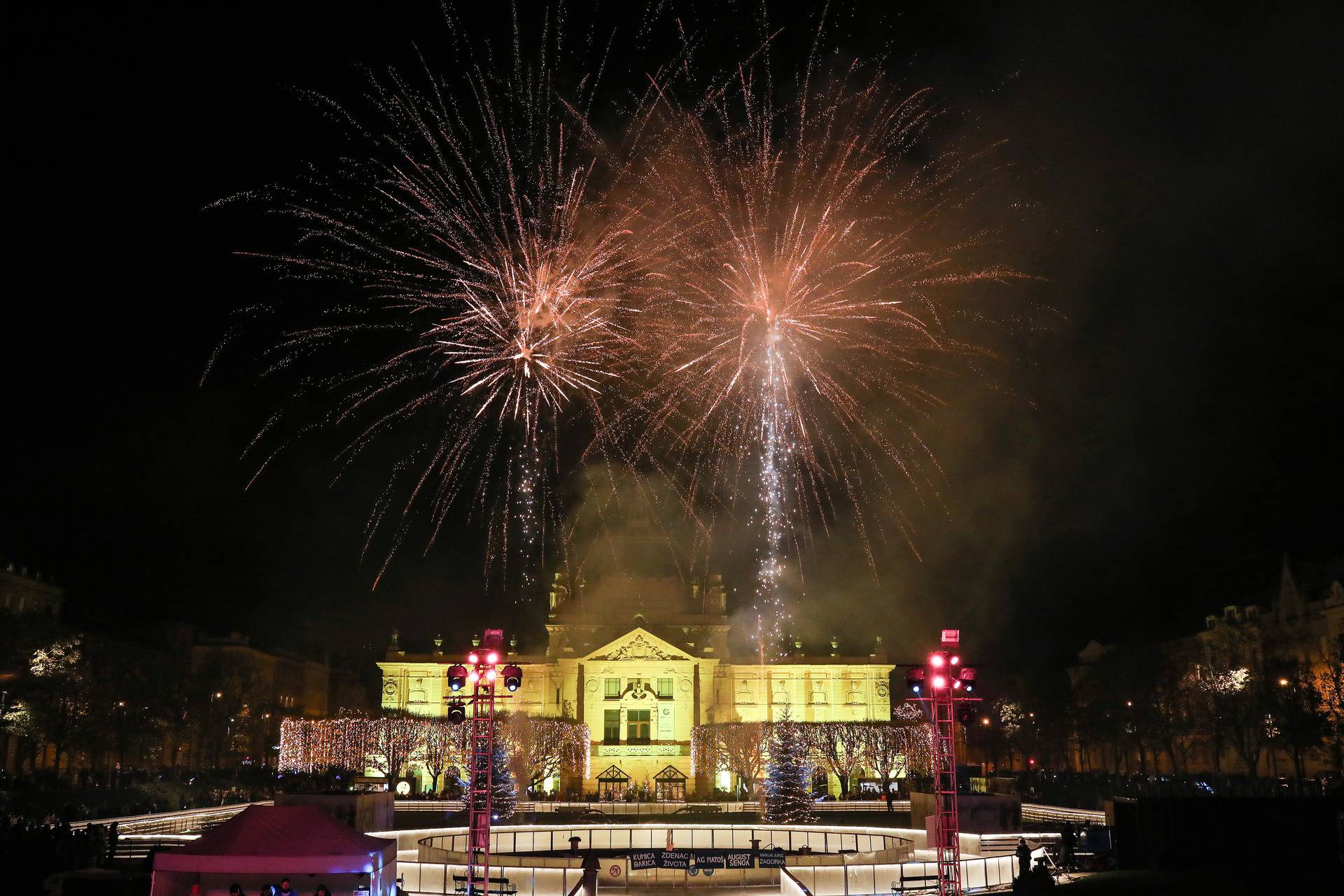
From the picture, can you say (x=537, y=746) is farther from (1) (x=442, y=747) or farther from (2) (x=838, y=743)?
(2) (x=838, y=743)

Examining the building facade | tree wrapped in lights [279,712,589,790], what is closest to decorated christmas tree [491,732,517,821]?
tree wrapped in lights [279,712,589,790]

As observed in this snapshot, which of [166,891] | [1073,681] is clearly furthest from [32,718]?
[1073,681]

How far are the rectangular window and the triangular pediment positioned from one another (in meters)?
4.36

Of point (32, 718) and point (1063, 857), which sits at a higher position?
point (32, 718)

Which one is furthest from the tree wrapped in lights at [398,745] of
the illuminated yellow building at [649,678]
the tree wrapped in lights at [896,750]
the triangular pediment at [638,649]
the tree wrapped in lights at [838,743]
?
the triangular pediment at [638,649]

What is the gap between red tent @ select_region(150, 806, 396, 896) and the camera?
20.4 meters

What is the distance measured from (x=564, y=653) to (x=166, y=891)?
7726 cm

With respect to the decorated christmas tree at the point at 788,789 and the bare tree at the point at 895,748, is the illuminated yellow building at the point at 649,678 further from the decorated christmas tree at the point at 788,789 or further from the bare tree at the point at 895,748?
the decorated christmas tree at the point at 788,789

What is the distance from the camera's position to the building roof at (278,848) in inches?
805

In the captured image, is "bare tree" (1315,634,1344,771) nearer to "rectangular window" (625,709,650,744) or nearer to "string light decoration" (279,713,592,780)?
"string light decoration" (279,713,592,780)

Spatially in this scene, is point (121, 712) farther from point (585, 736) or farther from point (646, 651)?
point (646, 651)

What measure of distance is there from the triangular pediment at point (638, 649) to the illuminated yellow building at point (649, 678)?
8cm

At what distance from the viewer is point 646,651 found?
90.8 meters

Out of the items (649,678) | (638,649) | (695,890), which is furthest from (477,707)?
(649,678)
